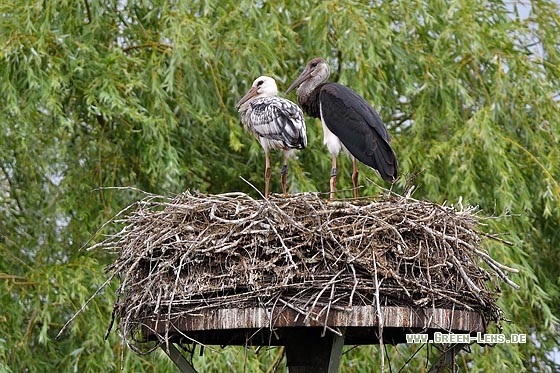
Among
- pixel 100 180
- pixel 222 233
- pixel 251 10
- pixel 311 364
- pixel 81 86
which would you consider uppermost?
pixel 251 10

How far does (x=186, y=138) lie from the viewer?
9.58 meters

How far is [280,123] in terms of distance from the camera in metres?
7.54

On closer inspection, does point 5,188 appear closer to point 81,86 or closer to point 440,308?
point 81,86

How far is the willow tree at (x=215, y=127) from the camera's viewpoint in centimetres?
880

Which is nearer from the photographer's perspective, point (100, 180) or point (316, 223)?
point (316, 223)

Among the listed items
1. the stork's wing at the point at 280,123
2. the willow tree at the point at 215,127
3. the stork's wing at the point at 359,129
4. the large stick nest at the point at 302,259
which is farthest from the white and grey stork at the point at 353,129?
the willow tree at the point at 215,127

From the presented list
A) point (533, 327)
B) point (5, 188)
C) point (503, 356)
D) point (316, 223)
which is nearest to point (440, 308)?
point (316, 223)

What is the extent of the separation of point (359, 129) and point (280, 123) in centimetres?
49

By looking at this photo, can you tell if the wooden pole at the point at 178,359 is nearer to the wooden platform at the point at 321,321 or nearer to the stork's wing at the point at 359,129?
the wooden platform at the point at 321,321

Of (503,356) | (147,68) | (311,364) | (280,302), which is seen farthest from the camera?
(147,68)

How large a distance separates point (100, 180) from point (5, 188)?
35.6 inches

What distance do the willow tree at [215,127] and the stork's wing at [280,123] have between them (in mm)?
1301

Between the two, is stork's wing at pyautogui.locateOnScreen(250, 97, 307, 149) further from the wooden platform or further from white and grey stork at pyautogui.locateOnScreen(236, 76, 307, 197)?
the wooden platform

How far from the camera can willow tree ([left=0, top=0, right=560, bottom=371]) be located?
8805 mm
